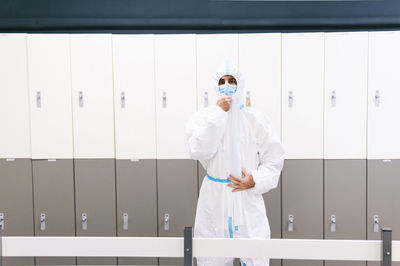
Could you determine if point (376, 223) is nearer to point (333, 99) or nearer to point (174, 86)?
point (333, 99)

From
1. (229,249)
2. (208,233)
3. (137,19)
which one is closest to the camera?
(229,249)

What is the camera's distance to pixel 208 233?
6.54 feet

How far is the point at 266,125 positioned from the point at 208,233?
76 cm

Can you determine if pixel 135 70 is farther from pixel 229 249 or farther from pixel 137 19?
pixel 229 249

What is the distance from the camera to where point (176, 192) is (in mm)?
2748

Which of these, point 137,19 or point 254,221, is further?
point 137,19

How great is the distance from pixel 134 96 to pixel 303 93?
136 cm

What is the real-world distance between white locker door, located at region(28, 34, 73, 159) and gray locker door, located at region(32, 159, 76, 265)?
0.13m

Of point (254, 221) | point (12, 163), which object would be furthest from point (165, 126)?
point (12, 163)

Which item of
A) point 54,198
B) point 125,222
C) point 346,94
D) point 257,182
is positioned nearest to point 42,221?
point 54,198

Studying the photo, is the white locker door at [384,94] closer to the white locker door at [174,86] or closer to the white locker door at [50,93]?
the white locker door at [174,86]

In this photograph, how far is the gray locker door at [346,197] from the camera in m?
2.68

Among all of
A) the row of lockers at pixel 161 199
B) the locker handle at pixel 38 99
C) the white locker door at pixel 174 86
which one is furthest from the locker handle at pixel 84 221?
the locker handle at pixel 38 99

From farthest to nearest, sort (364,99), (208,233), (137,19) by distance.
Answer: (137,19) < (364,99) < (208,233)
